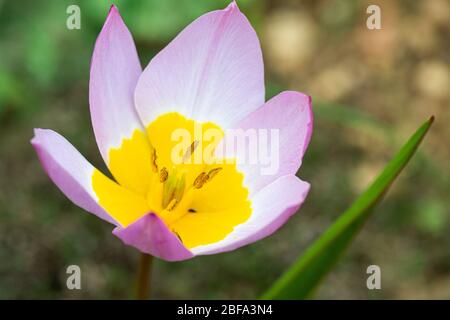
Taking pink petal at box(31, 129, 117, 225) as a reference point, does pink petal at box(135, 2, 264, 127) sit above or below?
above

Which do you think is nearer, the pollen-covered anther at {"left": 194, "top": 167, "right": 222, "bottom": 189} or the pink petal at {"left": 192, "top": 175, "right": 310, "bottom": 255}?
the pink petal at {"left": 192, "top": 175, "right": 310, "bottom": 255}

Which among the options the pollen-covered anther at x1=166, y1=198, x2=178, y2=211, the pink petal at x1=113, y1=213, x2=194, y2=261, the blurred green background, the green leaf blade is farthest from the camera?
the blurred green background

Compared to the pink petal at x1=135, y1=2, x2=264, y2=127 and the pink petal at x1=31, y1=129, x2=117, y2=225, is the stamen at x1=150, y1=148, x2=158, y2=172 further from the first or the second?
the pink petal at x1=31, y1=129, x2=117, y2=225

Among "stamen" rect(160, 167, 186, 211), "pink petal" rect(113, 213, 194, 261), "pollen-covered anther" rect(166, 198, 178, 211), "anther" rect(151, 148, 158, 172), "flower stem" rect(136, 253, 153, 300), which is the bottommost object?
"flower stem" rect(136, 253, 153, 300)

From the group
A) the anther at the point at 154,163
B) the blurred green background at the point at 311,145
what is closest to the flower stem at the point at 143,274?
the anther at the point at 154,163

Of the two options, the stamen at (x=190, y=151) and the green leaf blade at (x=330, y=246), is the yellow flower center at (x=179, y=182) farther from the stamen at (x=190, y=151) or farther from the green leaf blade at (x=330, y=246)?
the green leaf blade at (x=330, y=246)

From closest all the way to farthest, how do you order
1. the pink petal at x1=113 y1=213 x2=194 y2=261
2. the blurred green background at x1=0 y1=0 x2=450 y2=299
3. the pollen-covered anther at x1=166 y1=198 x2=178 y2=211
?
the pink petal at x1=113 y1=213 x2=194 y2=261, the pollen-covered anther at x1=166 y1=198 x2=178 y2=211, the blurred green background at x1=0 y1=0 x2=450 y2=299

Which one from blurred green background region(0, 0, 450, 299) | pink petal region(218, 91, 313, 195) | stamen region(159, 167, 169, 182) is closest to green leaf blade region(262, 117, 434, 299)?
pink petal region(218, 91, 313, 195)
